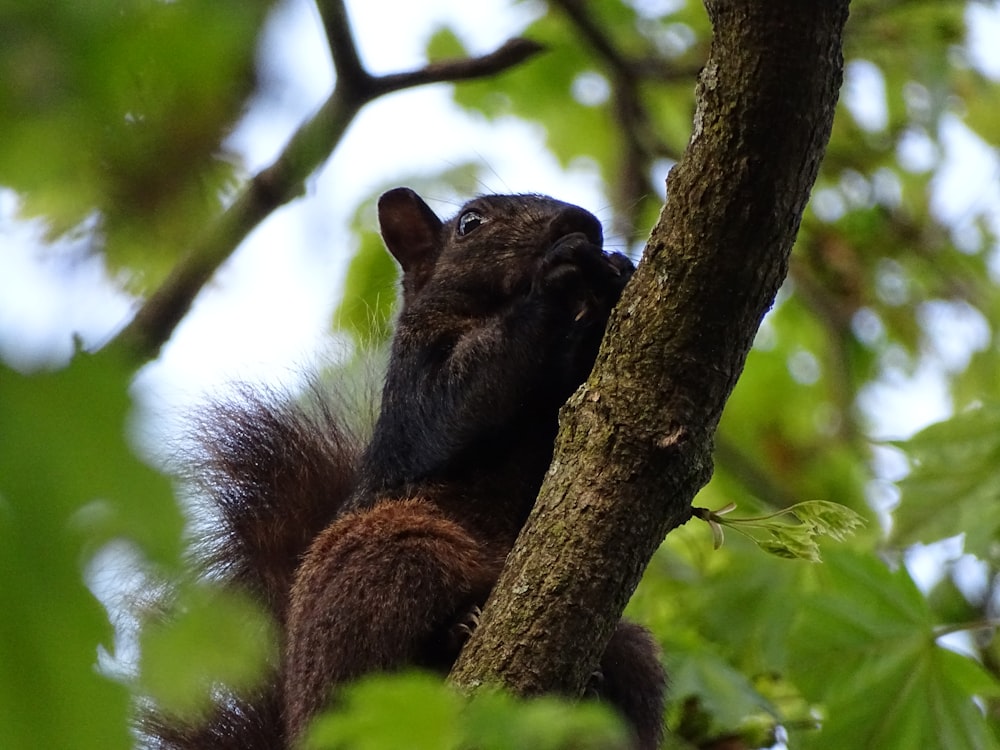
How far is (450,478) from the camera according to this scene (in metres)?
3.61

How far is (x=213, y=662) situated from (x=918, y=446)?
11.7 feet

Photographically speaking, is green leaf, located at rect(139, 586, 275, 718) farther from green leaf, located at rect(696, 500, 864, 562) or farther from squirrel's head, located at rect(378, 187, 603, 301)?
squirrel's head, located at rect(378, 187, 603, 301)

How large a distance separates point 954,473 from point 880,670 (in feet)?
2.45

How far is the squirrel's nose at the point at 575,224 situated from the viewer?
156 inches

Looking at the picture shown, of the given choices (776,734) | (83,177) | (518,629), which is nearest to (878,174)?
(776,734)

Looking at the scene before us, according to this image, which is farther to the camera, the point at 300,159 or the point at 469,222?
the point at 469,222

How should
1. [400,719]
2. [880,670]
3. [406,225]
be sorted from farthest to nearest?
[406,225] < [880,670] < [400,719]

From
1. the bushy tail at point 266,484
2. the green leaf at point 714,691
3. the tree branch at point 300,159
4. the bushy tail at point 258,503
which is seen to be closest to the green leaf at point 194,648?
the tree branch at point 300,159

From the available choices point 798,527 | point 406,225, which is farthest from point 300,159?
point 798,527

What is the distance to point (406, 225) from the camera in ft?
15.4

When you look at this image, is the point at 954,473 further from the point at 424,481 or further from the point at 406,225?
Result: the point at 406,225

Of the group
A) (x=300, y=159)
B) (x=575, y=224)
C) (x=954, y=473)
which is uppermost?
(x=575, y=224)

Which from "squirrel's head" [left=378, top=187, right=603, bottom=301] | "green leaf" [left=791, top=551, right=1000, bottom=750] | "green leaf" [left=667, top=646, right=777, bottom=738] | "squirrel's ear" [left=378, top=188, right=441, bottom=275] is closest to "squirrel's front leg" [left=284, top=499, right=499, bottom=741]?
"green leaf" [left=667, top=646, right=777, bottom=738]

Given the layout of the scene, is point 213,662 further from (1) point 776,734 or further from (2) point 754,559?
(2) point 754,559
